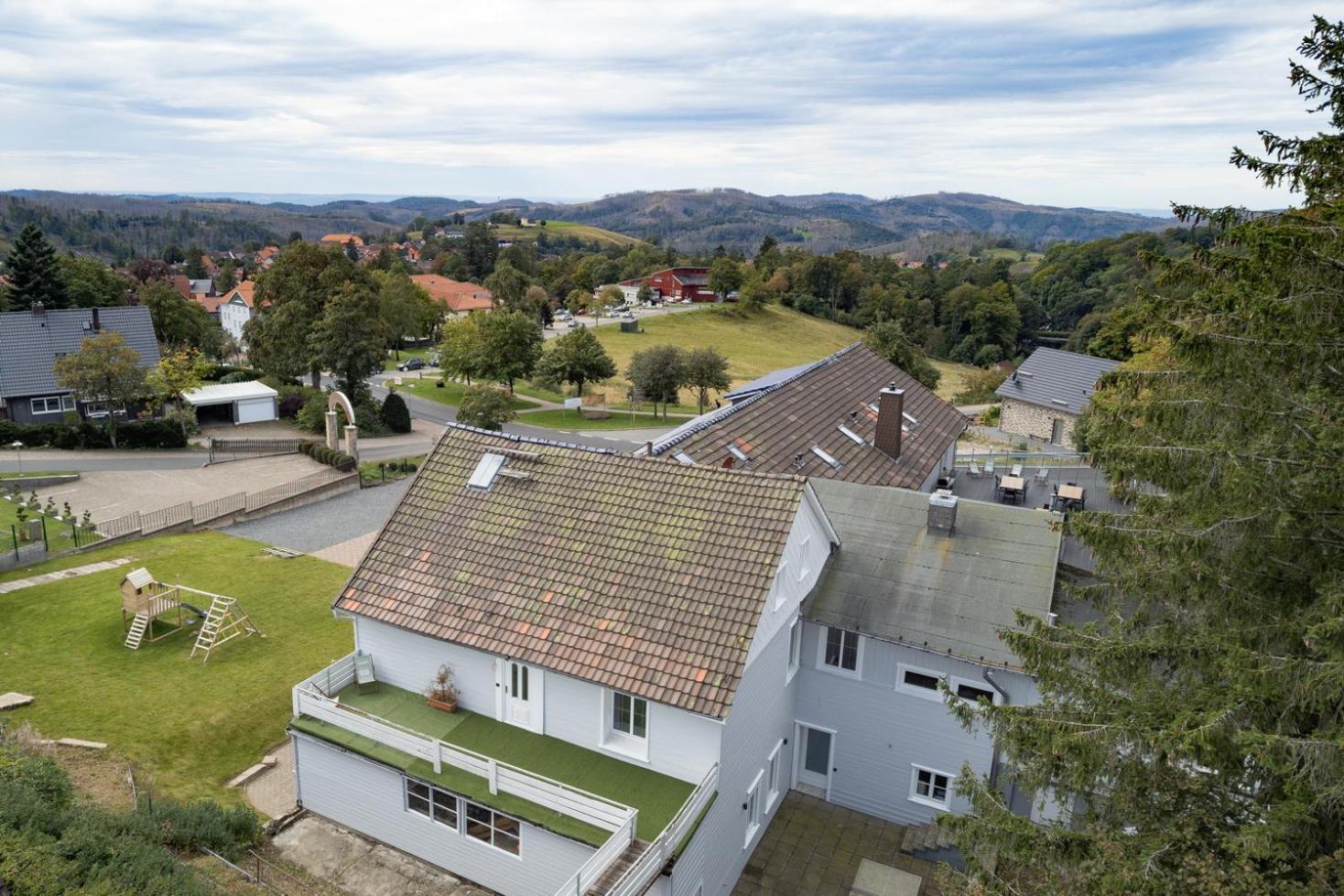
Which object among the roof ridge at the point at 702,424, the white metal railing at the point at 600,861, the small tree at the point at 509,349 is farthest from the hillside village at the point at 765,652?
the small tree at the point at 509,349

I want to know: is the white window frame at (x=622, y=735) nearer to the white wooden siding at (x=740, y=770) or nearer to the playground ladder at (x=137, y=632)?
the white wooden siding at (x=740, y=770)

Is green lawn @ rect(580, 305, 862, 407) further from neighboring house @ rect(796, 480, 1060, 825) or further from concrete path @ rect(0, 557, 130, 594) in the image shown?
neighboring house @ rect(796, 480, 1060, 825)

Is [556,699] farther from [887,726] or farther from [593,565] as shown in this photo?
[887,726]

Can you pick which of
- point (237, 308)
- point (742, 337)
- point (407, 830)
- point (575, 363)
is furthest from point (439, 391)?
point (237, 308)

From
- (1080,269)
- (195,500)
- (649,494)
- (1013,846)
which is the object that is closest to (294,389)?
(195,500)

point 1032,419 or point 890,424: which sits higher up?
point 890,424
